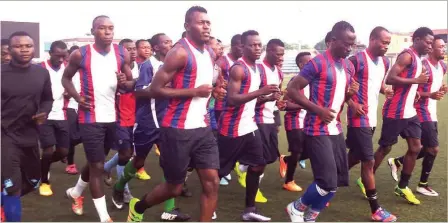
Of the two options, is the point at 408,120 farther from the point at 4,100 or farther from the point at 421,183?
the point at 4,100

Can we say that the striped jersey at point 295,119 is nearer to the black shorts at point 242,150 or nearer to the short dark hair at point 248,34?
the short dark hair at point 248,34

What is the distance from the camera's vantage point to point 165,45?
6711 millimetres

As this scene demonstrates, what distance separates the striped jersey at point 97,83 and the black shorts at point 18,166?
72 cm

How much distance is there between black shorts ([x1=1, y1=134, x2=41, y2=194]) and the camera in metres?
4.50

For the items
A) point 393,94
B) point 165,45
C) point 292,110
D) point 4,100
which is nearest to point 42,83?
point 4,100

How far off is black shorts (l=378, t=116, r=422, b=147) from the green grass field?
79cm

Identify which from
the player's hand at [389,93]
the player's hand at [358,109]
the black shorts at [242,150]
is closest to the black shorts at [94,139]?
the black shorts at [242,150]

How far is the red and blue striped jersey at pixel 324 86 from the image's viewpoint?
194 inches

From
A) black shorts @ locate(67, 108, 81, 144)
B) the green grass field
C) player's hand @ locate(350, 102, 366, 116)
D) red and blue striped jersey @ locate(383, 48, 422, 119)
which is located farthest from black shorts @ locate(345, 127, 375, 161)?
black shorts @ locate(67, 108, 81, 144)

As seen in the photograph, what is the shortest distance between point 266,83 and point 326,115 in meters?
1.57

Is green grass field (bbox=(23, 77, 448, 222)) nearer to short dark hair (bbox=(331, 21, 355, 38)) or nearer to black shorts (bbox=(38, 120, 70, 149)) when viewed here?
black shorts (bbox=(38, 120, 70, 149))

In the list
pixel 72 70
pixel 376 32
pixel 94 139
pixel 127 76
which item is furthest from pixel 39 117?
pixel 376 32

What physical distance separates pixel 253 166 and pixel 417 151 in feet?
7.71

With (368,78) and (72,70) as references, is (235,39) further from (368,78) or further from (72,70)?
(72,70)
